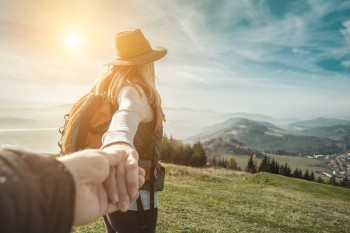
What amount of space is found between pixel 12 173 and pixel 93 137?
7.91ft

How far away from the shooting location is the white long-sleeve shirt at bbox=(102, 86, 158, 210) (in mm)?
2145

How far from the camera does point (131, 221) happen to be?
3.44 metres

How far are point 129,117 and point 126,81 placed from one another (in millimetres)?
606

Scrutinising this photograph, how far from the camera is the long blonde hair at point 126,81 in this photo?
10.0 ft

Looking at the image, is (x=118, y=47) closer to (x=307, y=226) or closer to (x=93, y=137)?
Answer: (x=93, y=137)

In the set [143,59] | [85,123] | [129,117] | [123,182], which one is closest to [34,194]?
[123,182]

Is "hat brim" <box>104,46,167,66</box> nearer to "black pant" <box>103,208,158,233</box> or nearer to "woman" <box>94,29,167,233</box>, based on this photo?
"woman" <box>94,29,167,233</box>

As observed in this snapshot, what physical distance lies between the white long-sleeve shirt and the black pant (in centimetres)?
7

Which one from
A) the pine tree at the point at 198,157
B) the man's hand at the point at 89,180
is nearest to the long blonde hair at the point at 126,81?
the man's hand at the point at 89,180

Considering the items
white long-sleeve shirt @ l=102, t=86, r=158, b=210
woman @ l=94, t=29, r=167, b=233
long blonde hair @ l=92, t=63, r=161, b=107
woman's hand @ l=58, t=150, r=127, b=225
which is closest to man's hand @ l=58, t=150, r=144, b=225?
woman's hand @ l=58, t=150, r=127, b=225

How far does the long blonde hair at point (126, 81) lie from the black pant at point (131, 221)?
3.56 feet

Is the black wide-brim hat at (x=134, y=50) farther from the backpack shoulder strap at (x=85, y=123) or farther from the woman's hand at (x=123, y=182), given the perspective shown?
the woman's hand at (x=123, y=182)

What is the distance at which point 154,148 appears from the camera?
3463 millimetres

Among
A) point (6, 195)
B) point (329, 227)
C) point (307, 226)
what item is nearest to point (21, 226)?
point (6, 195)
